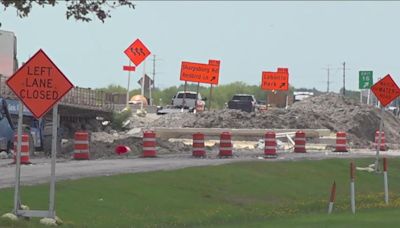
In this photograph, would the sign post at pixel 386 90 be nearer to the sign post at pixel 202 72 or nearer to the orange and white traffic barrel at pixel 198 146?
the orange and white traffic barrel at pixel 198 146

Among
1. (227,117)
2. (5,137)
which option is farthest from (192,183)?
(227,117)

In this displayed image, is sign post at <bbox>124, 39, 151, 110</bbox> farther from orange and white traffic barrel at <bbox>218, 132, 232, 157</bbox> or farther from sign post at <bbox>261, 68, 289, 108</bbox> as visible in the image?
orange and white traffic barrel at <bbox>218, 132, 232, 157</bbox>

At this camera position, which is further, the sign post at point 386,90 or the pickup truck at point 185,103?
the pickup truck at point 185,103

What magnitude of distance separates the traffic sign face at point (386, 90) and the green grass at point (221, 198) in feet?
9.13

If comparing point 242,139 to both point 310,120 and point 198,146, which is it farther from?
point 198,146

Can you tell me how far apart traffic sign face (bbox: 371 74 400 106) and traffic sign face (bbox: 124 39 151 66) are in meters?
26.1

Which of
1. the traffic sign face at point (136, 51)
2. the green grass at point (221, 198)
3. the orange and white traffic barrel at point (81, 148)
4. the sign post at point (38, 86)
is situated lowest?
the green grass at point (221, 198)

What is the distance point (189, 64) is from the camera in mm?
54500

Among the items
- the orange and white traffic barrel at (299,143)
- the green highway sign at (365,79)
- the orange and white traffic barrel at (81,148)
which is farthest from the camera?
the green highway sign at (365,79)

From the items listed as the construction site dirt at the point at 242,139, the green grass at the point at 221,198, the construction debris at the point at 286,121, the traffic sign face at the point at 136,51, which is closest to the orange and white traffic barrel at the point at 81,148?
the construction site dirt at the point at 242,139

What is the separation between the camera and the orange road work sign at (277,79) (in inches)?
2256

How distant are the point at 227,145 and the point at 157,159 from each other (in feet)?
11.4

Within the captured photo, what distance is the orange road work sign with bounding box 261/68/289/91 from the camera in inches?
2256

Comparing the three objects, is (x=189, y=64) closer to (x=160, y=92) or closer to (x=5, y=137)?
(x=5, y=137)
